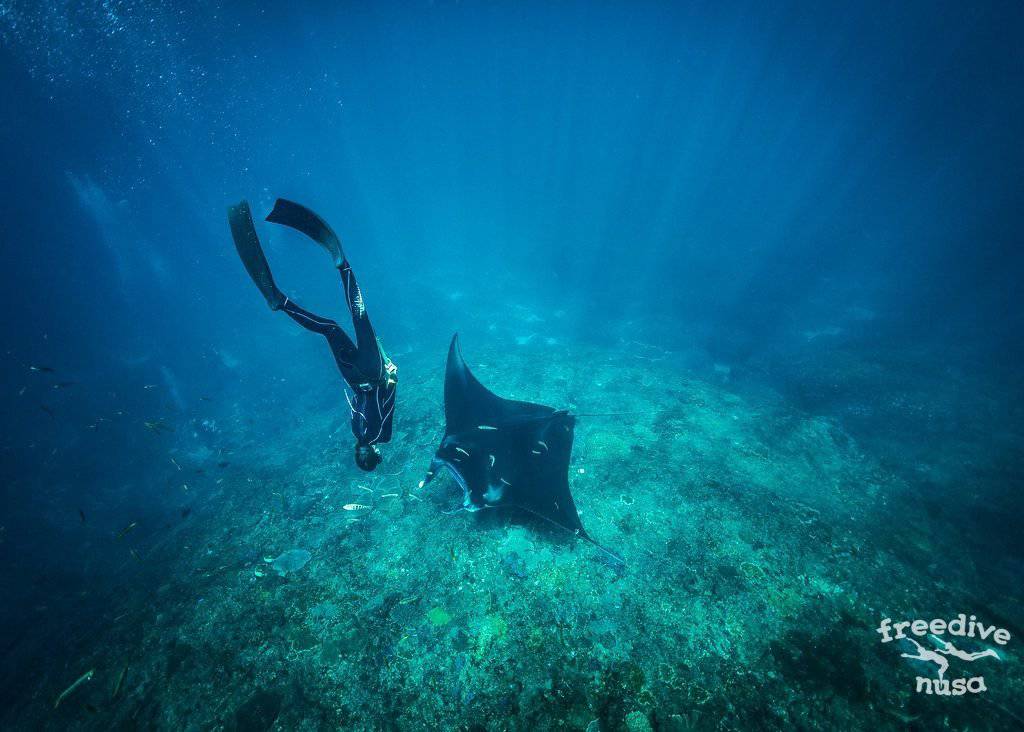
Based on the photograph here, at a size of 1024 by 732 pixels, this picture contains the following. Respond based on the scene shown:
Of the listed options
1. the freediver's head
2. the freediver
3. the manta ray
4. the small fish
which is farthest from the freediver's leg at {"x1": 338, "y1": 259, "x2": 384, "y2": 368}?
the small fish

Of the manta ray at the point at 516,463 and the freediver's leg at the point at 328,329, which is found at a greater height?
the freediver's leg at the point at 328,329

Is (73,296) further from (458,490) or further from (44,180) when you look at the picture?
(458,490)

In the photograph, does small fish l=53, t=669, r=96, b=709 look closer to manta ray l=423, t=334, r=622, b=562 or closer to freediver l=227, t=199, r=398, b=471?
freediver l=227, t=199, r=398, b=471

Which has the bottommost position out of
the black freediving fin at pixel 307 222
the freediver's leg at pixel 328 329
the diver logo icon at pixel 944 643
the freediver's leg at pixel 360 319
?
the diver logo icon at pixel 944 643

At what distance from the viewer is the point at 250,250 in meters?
3.21

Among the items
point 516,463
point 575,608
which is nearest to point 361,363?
point 516,463

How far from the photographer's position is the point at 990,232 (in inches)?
1115

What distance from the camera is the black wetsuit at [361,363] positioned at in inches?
144

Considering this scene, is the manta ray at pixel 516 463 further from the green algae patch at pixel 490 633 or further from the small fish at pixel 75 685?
the small fish at pixel 75 685

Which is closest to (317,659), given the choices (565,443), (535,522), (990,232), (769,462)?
(535,522)

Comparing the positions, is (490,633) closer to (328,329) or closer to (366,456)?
(366,456)

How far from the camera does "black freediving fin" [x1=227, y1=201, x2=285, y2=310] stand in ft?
10.4

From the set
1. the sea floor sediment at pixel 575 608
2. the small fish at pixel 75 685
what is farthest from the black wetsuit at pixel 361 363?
the small fish at pixel 75 685

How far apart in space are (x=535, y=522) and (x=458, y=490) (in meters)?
1.75
